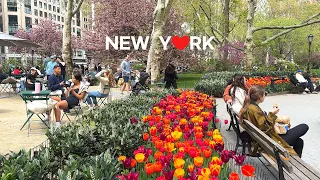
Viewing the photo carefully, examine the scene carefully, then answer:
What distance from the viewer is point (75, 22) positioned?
340ft

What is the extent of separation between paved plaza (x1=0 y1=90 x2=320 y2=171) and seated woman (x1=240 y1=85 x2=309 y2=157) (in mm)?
815

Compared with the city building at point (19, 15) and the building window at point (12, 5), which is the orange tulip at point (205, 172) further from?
the building window at point (12, 5)

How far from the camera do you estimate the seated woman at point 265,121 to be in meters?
4.92

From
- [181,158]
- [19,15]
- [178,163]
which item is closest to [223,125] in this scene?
[181,158]

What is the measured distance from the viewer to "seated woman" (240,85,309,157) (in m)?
4.92

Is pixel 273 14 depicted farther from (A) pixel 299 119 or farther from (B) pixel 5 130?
(B) pixel 5 130

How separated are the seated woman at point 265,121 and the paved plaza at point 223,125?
2.67 ft

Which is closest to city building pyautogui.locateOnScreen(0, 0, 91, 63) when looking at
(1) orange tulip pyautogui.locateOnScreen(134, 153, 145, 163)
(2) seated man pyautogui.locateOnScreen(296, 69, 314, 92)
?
(2) seated man pyautogui.locateOnScreen(296, 69, 314, 92)

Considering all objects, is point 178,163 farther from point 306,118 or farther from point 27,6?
point 27,6

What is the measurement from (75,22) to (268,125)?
344 feet

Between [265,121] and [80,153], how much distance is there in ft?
9.37

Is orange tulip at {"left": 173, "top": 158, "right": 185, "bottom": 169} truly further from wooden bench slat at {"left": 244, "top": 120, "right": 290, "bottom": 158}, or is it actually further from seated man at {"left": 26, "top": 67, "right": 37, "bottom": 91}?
seated man at {"left": 26, "top": 67, "right": 37, "bottom": 91}

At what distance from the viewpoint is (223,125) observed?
9125mm

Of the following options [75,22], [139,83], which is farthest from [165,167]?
[75,22]
